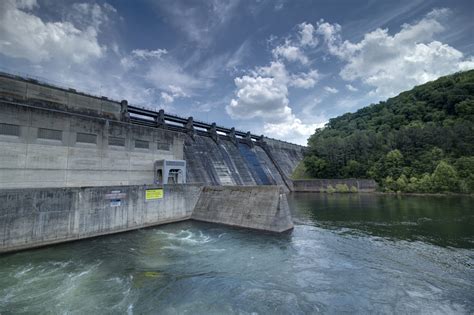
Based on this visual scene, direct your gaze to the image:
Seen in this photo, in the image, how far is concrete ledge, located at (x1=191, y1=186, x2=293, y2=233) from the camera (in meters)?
15.2

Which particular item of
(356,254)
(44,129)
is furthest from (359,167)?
(44,129)

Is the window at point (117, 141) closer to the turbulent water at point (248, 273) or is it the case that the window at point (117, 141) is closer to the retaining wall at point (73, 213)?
the retaining wall at point (73, 213)

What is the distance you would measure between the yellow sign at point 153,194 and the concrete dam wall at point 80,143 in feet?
11.5

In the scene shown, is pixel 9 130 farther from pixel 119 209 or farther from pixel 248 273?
pixel 248 273

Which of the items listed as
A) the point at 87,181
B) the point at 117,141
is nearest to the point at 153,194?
the point at 87,181

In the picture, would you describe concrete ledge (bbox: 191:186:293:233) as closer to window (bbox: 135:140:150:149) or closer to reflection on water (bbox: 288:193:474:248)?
reflection on water (bbox: 288:193:474:248)

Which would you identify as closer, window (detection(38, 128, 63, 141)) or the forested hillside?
window (detection(38, 128, 63, 141))

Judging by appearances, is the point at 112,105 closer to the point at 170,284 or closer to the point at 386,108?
the point at 170,284

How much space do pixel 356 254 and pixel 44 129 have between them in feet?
65.0

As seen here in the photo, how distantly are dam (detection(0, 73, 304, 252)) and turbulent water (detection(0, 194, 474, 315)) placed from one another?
135 cm

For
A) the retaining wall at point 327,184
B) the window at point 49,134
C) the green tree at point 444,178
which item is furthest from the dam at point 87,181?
the green tree at point 444,178

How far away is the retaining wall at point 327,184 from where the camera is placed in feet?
129

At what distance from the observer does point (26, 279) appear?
818 cm

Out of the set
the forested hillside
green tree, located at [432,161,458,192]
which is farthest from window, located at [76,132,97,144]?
green tree, located at [432,161,458,192]
